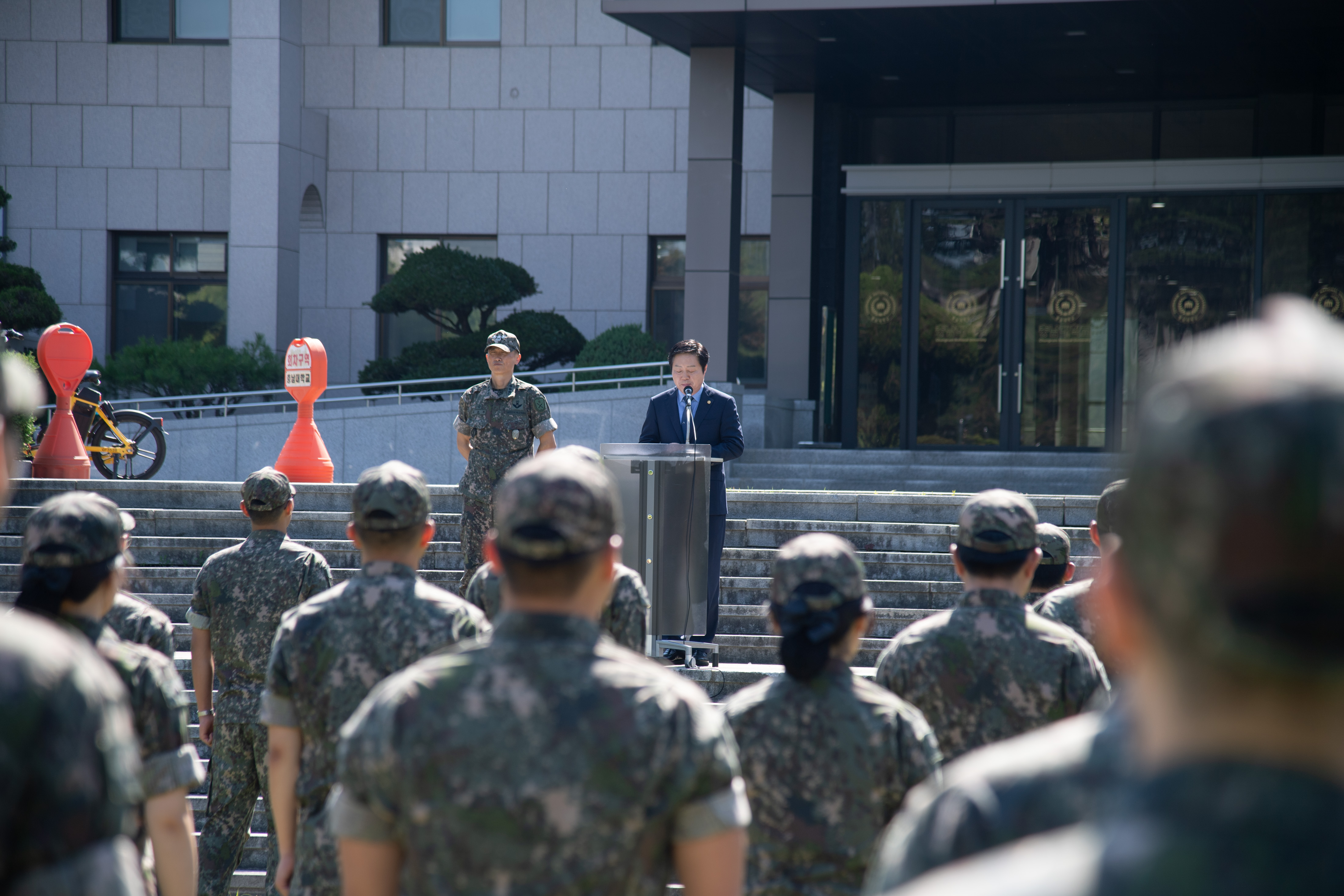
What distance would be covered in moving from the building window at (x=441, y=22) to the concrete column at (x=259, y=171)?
2122 mm

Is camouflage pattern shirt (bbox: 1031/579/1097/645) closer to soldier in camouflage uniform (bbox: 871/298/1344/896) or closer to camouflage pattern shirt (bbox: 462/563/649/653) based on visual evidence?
camouflage pattern shirt (bbox: 462/563/649/653)

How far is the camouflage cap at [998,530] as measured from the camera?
12.7ft

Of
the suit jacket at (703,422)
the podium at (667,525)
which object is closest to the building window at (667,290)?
the suit jacket at (703,422)

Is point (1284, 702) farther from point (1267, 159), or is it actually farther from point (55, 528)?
point (1267, 159)

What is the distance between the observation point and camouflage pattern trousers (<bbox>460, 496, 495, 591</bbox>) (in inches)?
336

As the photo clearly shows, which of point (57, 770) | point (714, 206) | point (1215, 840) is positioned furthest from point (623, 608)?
point (714, 206)

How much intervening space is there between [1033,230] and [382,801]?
16.8 meters

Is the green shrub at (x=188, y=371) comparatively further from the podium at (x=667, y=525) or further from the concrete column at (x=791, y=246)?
the podium at (x=667, y=525)

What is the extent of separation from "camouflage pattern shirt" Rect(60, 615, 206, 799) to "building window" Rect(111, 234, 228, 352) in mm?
22154

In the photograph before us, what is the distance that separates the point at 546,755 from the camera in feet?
7.23

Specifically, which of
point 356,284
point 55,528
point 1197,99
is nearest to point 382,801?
point 55,528

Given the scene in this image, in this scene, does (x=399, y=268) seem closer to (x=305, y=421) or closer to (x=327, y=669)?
A: (x=305, y=421)

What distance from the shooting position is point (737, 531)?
439 inches

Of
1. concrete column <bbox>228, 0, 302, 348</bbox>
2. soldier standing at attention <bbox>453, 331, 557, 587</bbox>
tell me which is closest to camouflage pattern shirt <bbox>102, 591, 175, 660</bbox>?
soldier standing at attention <bbox>453, 331, 557, 587</bbox>
